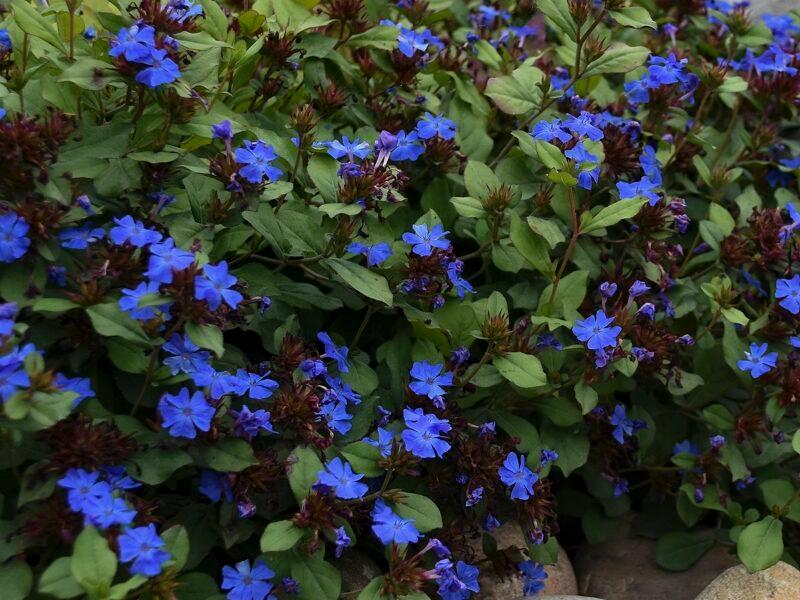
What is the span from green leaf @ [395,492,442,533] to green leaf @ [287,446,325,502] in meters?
0.21

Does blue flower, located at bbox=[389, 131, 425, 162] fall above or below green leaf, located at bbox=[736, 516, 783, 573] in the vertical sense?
above

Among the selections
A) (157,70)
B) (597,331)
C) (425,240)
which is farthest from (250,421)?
(597,331)

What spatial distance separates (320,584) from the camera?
2143mm

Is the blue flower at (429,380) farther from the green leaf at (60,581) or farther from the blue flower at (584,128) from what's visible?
the green leaf at (60,581)

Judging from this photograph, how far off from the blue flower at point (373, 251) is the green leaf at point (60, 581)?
990 millimetres

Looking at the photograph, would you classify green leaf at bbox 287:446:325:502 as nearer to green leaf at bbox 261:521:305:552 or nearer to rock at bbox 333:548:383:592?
green leaf at bbox 261:521:305:552

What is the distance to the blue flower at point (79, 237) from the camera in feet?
7.02

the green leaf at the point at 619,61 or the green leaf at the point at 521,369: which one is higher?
the green leaf at the point at 619,61

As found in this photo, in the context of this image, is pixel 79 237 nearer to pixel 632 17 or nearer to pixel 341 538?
pixel 341 538

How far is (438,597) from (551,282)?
946 mm

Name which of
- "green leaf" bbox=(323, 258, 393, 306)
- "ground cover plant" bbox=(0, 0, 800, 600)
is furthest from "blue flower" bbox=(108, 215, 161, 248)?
"green leaf" bbox=(323, 258, 393, 306)

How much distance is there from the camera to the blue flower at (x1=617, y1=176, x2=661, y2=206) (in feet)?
8.88

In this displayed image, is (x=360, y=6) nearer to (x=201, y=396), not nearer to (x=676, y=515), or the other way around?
(x=201, y=396)

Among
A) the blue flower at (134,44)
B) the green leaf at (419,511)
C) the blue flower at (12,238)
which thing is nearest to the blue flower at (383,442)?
the green leaf at (419,511)
